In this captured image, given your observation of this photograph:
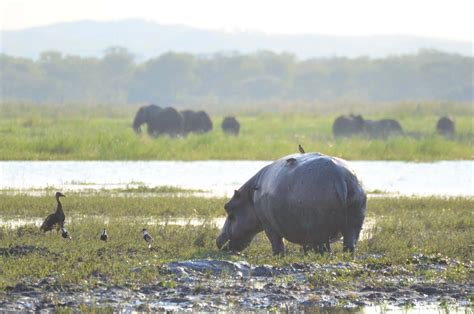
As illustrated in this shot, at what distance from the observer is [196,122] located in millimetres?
45906

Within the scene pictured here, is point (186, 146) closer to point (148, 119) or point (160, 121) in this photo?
point (160, 121)

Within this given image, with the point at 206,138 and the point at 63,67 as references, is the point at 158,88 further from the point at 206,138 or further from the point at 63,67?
the point at 206,138

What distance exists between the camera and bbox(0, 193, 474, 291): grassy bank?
11203 millimetres

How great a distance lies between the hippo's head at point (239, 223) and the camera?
13.4m

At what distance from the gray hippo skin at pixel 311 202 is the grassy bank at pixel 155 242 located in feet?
0.74

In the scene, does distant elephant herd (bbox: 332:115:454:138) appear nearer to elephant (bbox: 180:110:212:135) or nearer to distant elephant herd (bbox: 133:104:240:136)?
distant elephant herd (bbox: 133:104:240:136)

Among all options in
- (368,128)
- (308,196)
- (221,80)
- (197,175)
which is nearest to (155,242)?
(308,196)

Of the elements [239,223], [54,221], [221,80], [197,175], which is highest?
[221,80]

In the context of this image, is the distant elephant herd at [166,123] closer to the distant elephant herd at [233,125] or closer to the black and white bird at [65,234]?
the distant elephant herd at [233,125]

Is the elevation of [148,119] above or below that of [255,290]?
above

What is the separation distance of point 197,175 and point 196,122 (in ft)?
63.1

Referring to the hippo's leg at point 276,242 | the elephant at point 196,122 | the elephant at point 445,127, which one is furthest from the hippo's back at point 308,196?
the elephant at point 196,122

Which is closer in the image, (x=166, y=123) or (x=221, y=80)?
(x=166, y=123)

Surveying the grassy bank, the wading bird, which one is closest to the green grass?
the grassy bank
